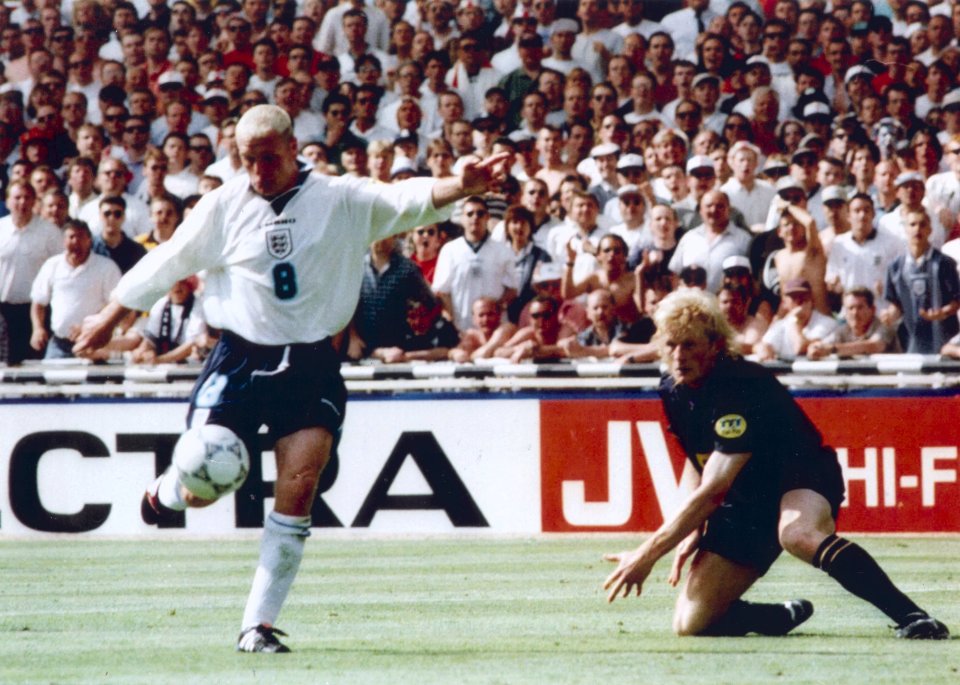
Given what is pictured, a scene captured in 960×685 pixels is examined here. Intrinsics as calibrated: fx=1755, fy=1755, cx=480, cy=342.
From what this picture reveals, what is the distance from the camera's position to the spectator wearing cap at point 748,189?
45.6ft

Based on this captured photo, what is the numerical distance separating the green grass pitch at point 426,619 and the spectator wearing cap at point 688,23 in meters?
6.03

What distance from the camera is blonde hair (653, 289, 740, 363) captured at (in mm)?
6844

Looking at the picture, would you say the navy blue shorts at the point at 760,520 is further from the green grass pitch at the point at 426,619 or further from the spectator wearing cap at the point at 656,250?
the spectator wearing cap at the point at 656,250

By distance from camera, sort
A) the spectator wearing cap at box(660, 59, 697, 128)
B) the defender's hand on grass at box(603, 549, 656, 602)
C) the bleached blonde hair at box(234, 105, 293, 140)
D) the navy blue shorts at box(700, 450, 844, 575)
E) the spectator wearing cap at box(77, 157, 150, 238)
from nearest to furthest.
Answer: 1. the defender's hand on grass at box(603, 549, 656, 602)
2. the bleached blonde hair at box(234, 105, 293, 140)
3. the navy blue shorts at box(700, 450, 844, 575)
4. the spectator wearing cap at box(77, 157, 150, 238)
5. the spectator wearing cap at box(660, 59, 697, 128)

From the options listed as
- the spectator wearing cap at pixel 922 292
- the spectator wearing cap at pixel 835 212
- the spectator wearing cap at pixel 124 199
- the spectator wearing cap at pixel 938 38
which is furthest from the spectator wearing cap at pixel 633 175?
the spectator wearing cap at pixel 124 199

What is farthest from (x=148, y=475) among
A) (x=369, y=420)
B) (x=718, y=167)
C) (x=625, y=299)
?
(x=718, y=167)

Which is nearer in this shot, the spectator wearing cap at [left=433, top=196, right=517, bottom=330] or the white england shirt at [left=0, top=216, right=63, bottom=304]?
the spectator wearing cap at [left=433, top=196, right=517, bottom=330]

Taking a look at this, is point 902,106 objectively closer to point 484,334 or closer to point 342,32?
point 484,334

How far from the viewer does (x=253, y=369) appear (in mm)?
6848

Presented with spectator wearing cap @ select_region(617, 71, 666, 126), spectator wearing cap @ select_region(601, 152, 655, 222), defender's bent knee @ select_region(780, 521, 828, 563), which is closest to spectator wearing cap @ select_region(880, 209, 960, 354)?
spectator wearing cap @ select_region(601, 152, 655, 222)

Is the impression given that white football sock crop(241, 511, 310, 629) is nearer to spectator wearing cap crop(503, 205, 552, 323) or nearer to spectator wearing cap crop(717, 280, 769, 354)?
spectator wearing cap crop(717, 280, 769, 354)

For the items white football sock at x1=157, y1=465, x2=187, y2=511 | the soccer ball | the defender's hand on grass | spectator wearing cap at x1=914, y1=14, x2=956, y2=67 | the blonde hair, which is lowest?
the defender's hand on grass

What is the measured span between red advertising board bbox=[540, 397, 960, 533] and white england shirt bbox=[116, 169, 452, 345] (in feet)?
19.3

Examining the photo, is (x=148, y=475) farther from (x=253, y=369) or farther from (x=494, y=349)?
(x=253, y=369)
